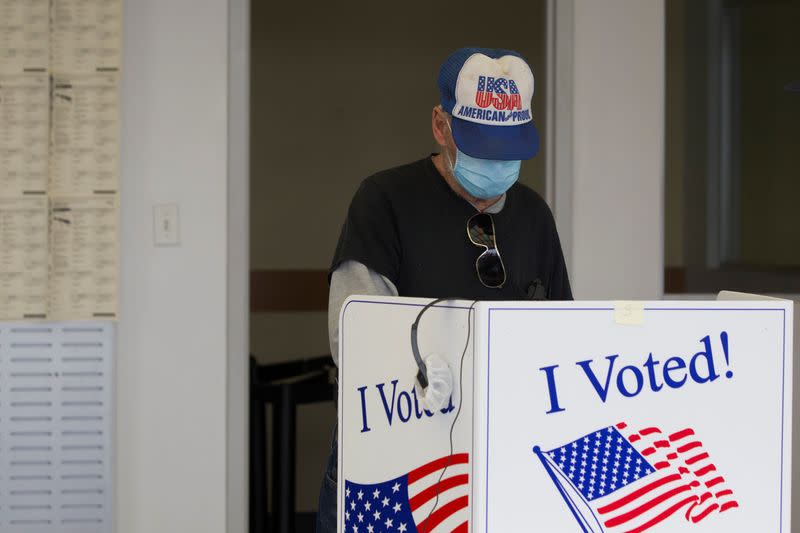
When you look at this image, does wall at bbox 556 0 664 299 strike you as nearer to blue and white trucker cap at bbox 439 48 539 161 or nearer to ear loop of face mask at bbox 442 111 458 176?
ear loop of face mask at bbox 442 111 458 176

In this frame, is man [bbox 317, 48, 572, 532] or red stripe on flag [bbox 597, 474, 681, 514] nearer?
red stripe on flag [bbox 597, 474, 681, 514]

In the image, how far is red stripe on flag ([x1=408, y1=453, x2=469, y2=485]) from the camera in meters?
1.07

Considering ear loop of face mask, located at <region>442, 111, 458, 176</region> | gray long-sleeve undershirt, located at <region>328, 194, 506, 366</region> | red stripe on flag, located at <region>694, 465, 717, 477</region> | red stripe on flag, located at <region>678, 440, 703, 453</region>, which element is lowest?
red stripe on flag, located at <region>694, 465, 717, 477</region>

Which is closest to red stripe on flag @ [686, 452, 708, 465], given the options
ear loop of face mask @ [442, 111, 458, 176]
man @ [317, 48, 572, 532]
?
man @ [317, 48, 572, 532]

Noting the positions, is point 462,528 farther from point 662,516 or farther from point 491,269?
point 491,269

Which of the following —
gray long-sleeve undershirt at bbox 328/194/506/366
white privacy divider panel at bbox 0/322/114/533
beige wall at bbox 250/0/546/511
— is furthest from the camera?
beige wall at bbox 250/0/546/511

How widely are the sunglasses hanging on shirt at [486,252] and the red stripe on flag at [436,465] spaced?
51 cm

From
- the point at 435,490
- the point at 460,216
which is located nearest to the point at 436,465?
the point at 435,490

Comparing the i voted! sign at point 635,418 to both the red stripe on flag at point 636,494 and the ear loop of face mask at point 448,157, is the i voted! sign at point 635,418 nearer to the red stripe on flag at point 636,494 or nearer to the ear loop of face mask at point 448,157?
the red stripe on flag at point 636,494

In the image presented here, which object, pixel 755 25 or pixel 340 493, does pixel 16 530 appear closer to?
pixel 340 493

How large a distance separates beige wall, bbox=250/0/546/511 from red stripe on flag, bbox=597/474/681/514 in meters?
3.92

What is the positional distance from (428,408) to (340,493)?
0.28m

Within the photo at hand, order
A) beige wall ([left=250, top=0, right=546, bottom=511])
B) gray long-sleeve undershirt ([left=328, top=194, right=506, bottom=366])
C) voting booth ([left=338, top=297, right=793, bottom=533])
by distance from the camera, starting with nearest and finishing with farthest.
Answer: voting booth ([left=338, top=297, right=793, bottom=533]), gray long-sleeve undershirt ([left=328, top=194, right=506, bottom=366]), beige wall ([left=250, top=0, right=546, bottom=511])

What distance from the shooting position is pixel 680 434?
3.59 feet
